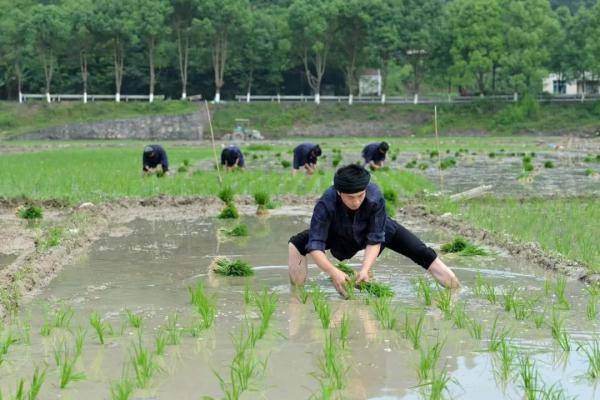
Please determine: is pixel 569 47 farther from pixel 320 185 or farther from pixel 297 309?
pixel 297 309

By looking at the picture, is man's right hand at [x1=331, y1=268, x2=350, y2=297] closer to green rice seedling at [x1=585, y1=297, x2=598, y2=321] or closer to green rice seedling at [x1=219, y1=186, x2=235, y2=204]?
green rice seedling at [x1=585, y1=297, x2=598, y2=321]

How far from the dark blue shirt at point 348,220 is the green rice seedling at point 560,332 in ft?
4.53

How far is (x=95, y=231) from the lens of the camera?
11.6 m

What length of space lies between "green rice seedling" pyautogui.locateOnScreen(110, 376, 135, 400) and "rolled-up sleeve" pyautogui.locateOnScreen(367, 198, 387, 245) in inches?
100

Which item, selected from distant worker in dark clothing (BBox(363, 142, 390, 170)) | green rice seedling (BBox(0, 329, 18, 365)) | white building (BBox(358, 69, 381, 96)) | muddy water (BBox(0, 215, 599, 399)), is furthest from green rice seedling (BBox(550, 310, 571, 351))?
white building (BBox(358, 69, 381, 96))

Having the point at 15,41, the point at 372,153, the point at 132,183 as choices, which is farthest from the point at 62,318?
the point at 15,41

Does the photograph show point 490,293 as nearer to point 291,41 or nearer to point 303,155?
point 303,155

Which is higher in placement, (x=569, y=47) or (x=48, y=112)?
(x=569, y=47)

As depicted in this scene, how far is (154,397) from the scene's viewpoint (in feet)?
16.2

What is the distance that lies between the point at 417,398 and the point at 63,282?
4.21 m

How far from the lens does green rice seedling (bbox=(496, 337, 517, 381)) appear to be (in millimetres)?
5293

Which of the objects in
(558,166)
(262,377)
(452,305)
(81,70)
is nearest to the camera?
(262,377)

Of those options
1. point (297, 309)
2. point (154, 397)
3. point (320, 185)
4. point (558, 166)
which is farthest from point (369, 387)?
point (558, 166)

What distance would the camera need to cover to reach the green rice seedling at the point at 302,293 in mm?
7327
